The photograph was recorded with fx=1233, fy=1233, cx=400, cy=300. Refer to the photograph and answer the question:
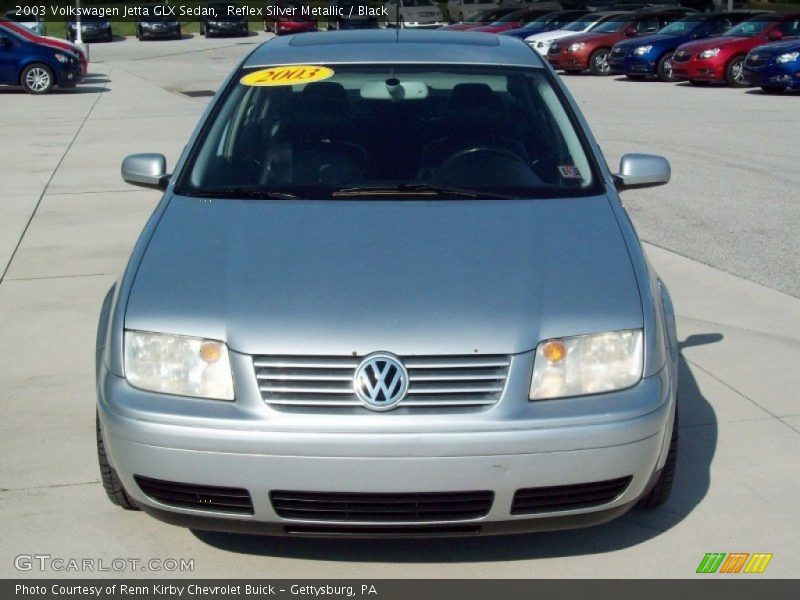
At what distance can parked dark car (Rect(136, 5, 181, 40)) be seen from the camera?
171 ft

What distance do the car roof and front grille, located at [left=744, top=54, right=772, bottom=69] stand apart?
1754cm

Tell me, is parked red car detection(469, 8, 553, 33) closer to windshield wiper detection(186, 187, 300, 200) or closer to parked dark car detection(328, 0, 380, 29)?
parked dark car detection(328, 0, 380, 29)

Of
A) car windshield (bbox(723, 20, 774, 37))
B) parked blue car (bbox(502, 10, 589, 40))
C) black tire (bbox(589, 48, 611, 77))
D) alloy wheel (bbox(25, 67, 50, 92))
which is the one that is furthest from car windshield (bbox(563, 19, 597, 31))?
alloy wheel (bbox(25, 67, 50, 92))

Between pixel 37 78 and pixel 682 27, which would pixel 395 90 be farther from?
pixel 682 27

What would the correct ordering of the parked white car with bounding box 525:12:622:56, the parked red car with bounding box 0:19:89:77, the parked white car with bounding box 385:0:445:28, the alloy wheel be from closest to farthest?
the alloy wheel
the parked red car with bounding box 0:19:89:77
the parked white car with bounding box 525:12:622:56
the parked white car with bounding box 385:0:445:28

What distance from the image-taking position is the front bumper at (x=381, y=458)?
344cm

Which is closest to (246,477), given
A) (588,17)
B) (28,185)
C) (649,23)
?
(28,185)

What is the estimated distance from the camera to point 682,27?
90.5 feet

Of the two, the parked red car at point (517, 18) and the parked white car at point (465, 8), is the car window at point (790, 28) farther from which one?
the parked white car at point (465, 8)

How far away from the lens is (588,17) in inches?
1374

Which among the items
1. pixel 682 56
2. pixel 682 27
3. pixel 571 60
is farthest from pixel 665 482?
pixel 571 60

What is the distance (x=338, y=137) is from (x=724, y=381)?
2191mm

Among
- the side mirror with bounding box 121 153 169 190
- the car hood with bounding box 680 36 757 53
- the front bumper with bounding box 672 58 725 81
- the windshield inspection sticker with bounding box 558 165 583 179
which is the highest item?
the windshield inspection sticker with bounding box 558 165 583 179

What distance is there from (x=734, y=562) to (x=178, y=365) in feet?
6.15
